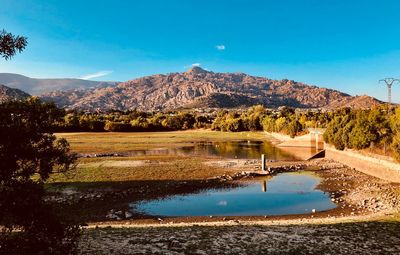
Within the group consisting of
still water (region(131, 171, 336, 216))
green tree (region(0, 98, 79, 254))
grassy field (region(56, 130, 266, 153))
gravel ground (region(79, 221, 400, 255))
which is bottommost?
still water (region(131, 171, 336, 216))

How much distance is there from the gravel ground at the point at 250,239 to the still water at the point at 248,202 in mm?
8811

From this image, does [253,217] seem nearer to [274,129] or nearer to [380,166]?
[380,166]

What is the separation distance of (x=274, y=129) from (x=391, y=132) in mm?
94196

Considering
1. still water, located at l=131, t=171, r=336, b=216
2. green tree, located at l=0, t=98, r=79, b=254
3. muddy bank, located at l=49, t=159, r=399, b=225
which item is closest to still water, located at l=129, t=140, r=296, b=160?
muddy bank, located at l=49, t=159, r=399, b=225

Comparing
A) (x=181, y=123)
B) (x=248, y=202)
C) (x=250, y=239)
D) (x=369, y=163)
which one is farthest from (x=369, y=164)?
(x=181, y=123)

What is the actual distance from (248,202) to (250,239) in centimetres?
1630

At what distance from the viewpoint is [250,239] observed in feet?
71.7

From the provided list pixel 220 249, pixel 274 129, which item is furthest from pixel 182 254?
pixel 274 129

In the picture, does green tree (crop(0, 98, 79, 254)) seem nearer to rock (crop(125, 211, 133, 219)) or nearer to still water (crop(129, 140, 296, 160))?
rock (crop(125, 211, 133, 219))

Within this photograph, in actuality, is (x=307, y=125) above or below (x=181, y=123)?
below

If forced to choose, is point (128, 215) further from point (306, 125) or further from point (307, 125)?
point (307, 125)

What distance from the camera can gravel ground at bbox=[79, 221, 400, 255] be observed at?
19567mm

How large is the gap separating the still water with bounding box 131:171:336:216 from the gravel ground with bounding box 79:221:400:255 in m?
8.81

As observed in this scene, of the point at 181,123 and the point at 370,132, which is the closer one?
the point at 370,132
